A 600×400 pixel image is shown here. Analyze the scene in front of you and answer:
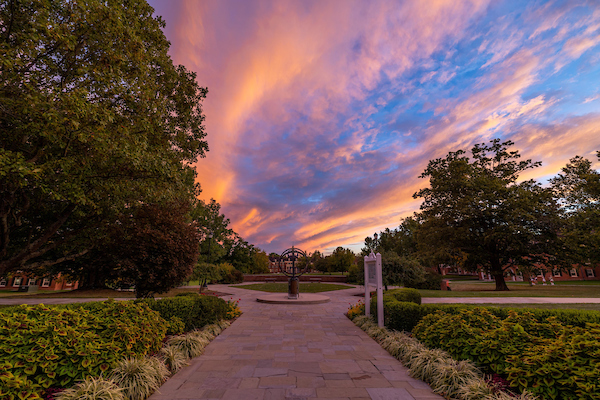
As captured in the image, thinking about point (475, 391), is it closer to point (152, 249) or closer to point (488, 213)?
point (152, 249)

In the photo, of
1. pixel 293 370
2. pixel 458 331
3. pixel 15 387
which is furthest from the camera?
pixel 458 331

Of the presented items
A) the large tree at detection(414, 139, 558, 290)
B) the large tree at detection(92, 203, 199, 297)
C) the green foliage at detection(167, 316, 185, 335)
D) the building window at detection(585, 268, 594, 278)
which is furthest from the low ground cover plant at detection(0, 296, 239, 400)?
the building window at detection(585, 268, 594, 278)

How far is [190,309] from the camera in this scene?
793 cm

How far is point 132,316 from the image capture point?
552cm

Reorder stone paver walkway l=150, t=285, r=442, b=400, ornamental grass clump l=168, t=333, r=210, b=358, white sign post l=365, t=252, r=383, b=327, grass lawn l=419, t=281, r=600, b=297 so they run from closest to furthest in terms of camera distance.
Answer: stone paver walkway l=150, t=285, r=442, b=400 < ornamental grass clump l=168, t=333, r=210, b=358 < white sign post l=365, t=252, r=383, b=327 < grass lawn l=419, t=281, r=600, b=297

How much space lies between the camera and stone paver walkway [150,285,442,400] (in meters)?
4.06

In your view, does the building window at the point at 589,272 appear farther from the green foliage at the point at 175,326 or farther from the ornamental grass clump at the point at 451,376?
the green foliage at the point at 175,326

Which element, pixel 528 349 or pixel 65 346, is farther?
pixel 528 349

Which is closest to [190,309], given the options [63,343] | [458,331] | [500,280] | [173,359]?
[173,359]

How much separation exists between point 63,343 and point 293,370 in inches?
146

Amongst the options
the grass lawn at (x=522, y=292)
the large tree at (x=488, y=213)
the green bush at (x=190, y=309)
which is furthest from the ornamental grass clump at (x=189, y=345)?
the large tree at (x=488, y=213)

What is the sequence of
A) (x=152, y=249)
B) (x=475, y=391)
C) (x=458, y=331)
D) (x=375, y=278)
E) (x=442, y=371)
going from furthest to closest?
1. (x=152, y=249)
2. (x=375, y=278)
3. (x=458, y=331)
4. (x=442, y=371)
5. (x=475, y=391)

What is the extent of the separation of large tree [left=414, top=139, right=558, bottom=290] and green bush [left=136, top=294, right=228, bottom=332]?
22.8 m

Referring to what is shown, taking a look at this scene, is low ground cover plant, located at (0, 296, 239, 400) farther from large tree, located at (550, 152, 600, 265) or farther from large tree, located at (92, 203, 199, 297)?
large tree, located at (550, 152, 600, 265)
